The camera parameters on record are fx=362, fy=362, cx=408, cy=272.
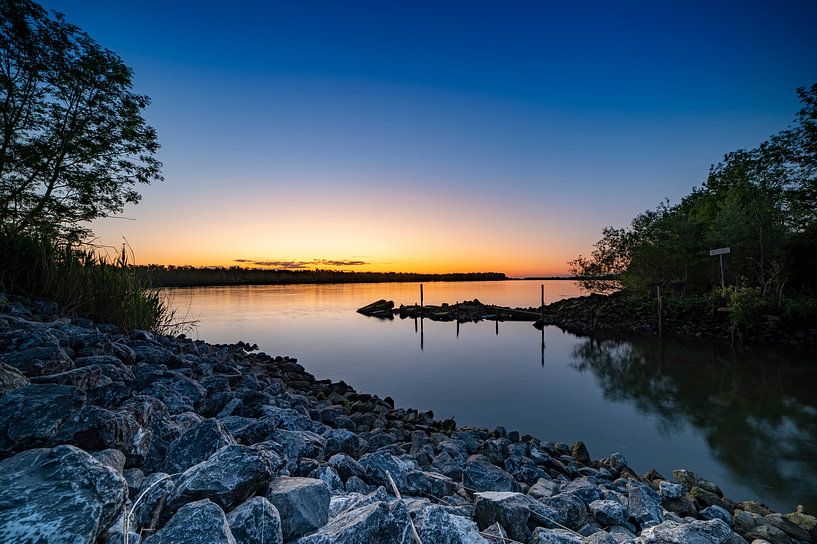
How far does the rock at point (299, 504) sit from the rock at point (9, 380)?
5.37 feet

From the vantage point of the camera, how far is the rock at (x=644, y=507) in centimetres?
282

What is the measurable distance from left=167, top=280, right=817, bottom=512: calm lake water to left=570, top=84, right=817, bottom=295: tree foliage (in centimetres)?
689

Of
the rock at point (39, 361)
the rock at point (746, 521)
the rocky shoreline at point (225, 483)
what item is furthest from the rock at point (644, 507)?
the rock at point (39, 361)

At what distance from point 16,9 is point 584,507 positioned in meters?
14.7

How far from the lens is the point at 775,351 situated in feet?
44.7

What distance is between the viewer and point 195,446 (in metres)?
1.95

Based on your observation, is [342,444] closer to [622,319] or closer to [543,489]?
[543,489]

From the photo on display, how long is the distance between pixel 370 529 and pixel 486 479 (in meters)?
2.05

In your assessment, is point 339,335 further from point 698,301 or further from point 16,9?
point 698,301

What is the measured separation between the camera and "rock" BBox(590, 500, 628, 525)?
2.72 meters

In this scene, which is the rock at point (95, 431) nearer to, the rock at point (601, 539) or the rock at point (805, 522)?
the rock at point (601, 539)

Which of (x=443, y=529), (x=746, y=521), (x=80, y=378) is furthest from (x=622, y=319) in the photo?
(x=80, y=378)

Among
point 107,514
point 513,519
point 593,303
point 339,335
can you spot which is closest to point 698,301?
point 593,303

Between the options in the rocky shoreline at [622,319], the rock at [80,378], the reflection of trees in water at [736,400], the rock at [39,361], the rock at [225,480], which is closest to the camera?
the rock at [225,480]
